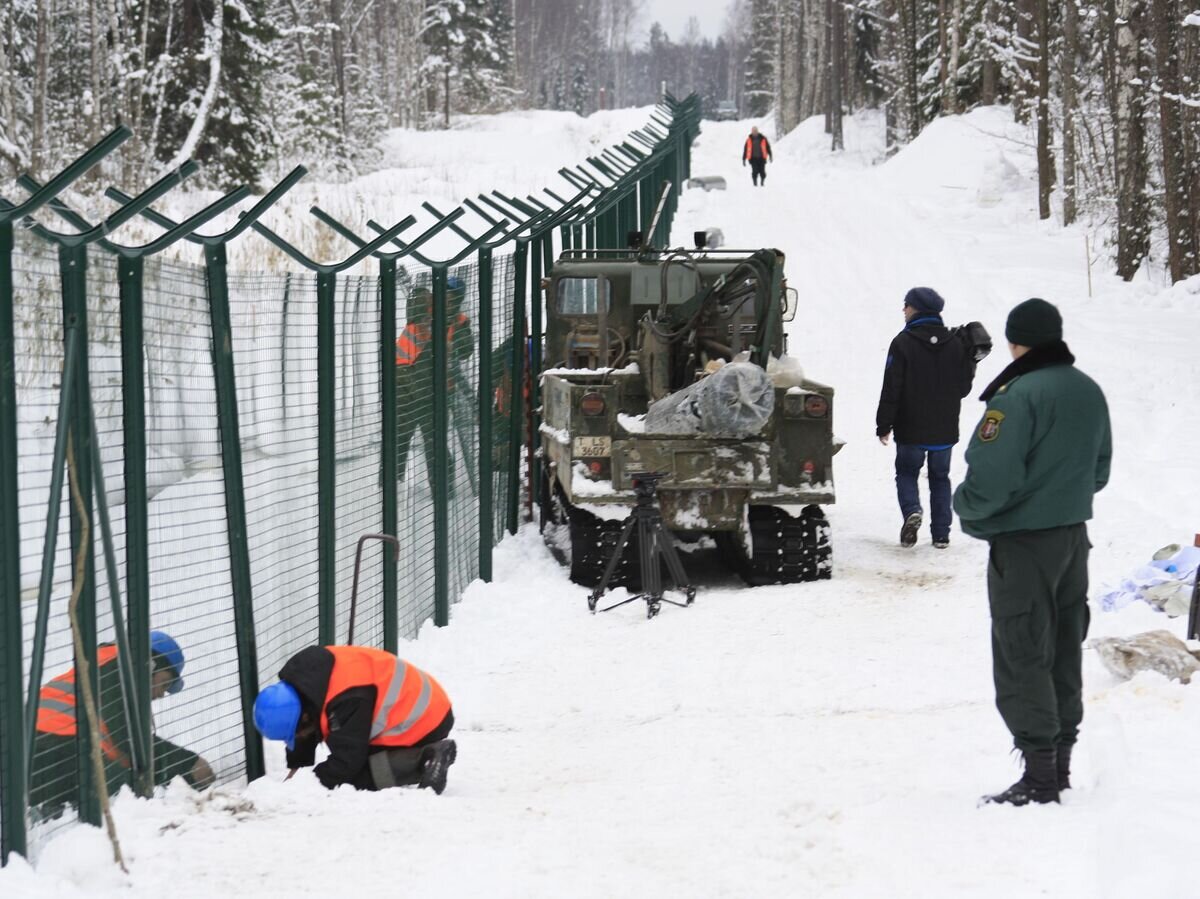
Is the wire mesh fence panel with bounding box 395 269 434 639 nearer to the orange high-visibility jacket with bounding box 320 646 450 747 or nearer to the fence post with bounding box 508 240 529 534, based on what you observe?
the fence post with bounding box 508 240 529 534

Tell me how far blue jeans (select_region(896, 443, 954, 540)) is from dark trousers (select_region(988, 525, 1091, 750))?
17.6ft

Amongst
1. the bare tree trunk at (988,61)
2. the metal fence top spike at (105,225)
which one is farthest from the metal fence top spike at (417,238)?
the bare tree trunk at (988,61)

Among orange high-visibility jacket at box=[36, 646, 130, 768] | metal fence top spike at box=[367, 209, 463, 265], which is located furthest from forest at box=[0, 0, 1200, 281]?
orange high-visibility jacket at box=[36, 646, 130, 768]

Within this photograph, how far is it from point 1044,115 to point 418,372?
21.9 m

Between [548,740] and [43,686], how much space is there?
2.50 m

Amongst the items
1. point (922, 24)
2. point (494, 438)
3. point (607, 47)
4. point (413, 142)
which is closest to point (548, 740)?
point (494, 438)

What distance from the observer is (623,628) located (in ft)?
29.0

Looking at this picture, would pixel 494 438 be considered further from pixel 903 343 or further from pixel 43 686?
pixel 43 686

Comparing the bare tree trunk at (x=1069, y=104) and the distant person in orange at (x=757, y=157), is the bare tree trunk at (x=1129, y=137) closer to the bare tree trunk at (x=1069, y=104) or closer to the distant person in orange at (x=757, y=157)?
the bare tree trunk at (x=1069, y=104)

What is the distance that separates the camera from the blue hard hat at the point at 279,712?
5363mm

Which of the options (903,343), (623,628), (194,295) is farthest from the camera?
(903,343)

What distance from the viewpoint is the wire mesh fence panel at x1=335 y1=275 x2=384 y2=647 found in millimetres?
7547

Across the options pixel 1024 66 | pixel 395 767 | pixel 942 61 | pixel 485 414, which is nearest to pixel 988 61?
pixel 1024 66

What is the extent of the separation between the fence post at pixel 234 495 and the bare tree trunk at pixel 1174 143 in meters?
15.4
